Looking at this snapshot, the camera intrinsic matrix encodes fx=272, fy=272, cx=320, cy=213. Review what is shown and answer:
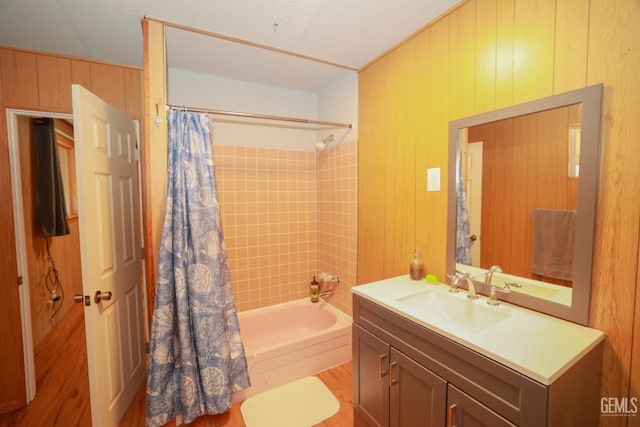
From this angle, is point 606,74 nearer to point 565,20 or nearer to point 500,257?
point 565,20

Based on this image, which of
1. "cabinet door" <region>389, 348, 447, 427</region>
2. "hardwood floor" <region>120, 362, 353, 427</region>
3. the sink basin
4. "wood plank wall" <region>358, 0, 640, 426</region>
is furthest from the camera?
"hardwood floor" <region>120, 362, 353, 427</region>

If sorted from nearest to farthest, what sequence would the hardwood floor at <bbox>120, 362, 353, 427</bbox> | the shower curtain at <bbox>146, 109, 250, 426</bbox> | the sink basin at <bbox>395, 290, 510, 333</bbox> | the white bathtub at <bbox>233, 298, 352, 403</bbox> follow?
the sink basin at <bbox>395, 290, 510, 333</bbox>
the shower curtain at <bbox>146, 109, 250, 426</bbox>
the hardwood floor at <bbox>120, 362, 353, 427</bbox>
the white bathtub at <bbox>233, 298, 352, 403</bbox>

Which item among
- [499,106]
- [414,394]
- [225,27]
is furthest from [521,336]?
[225,27]

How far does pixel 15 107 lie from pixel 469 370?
3.00m

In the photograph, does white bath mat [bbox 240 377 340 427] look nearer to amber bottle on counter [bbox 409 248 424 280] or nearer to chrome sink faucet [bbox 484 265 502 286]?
amber bottle on counter [bbox 409 248 424 280]

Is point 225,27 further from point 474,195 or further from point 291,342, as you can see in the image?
point 291,342

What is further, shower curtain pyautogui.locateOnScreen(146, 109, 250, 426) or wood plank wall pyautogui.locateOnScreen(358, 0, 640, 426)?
shower curtain pyautogui.locateOnScreen(146, 109, 250, 426)

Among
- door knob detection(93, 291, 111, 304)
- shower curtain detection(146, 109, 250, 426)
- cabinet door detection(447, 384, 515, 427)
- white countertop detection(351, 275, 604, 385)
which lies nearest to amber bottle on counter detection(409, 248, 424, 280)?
white countertop detection(351, 275, 604, 385)

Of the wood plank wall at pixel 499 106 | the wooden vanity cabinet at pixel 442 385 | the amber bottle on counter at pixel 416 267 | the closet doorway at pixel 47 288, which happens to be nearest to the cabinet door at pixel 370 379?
the wooden vanity cabinet at pixel 442 385

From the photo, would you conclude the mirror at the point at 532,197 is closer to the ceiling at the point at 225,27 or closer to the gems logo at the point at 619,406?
the gems logo at the point at 619,406

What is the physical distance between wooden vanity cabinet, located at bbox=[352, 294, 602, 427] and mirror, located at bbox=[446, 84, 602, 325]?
0.99 ft

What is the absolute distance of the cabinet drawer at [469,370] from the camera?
2.76ft

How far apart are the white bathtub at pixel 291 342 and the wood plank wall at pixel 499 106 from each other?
614 mm

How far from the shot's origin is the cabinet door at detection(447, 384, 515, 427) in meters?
0.92
